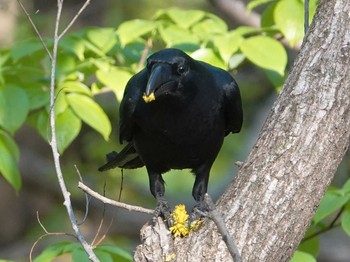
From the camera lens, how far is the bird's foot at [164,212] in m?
2.66

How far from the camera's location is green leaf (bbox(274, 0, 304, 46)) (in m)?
3.52

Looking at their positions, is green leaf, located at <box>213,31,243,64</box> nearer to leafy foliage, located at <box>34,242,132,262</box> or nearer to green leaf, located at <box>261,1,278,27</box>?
green leaf, located at <box>261,1,278,27</box>

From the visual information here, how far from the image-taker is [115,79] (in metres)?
3.54

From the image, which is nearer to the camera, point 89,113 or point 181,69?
point 181,69

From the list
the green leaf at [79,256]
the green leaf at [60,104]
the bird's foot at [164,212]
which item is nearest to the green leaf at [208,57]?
the green leaf at [60,104]

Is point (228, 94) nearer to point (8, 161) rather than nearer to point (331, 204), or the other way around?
point (331, 204)

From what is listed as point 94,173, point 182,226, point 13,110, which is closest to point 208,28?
point 13,110

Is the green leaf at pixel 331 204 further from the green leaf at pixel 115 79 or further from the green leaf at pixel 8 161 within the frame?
the green leaf at pixel 8 161

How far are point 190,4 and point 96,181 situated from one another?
195 cm

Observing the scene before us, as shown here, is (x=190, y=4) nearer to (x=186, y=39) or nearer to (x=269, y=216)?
(x=186, y=39)

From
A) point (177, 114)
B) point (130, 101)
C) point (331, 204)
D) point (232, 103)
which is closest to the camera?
point (331, 204)

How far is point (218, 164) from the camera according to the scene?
7.24 meters

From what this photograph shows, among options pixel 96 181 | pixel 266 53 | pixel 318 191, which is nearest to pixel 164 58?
pixel 266 53

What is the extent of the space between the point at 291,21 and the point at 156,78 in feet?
2.79
